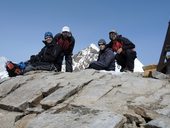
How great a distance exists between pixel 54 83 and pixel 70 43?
14.4 ft

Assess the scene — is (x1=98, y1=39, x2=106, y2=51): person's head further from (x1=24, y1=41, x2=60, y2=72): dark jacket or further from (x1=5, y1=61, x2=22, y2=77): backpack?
(x1=5, y1=61, x2=22, y2=77): backpack

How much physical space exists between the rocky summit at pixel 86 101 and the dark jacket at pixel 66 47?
2542 mm

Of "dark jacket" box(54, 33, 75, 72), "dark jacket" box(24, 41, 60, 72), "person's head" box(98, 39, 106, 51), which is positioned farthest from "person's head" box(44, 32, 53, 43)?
"person's head" box(98, 39, 106, 51)

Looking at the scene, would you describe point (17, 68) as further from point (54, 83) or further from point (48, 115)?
point (48, 115)

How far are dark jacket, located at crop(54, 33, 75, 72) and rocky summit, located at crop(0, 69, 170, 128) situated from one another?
254 cm

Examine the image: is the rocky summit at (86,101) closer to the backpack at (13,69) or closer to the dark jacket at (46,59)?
the dark jacket at (46,59)

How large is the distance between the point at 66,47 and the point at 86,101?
675 centimetres

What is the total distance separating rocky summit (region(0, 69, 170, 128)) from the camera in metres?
9.66

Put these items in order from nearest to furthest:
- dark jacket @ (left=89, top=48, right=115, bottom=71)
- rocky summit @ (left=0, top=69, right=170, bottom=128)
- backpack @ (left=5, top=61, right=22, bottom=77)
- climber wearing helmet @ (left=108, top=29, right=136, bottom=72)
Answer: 1. rocky summit @ (left=0, top=69, right=170, bottom=128)
2. dark jacket @ (left=89, top=48, right=115, bottom=71)
3. climber wearing helmet @ (left=108, top=29, right=136, bottom=72)
4. backpack @ (left=5, top=61, right=22, bottom=77)

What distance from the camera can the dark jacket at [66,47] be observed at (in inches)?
693

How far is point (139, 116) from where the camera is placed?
9875 mm

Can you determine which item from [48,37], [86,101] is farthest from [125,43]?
[86,101]

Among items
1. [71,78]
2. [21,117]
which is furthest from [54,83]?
[21,117]

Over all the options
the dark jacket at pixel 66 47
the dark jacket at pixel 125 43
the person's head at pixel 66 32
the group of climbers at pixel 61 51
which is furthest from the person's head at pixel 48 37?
the dark jacket at pixel 125 43
